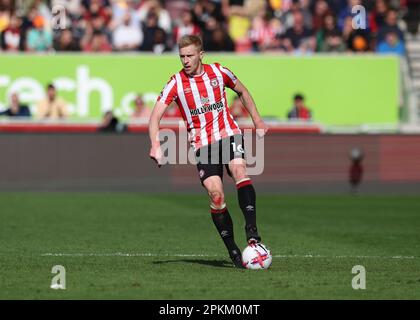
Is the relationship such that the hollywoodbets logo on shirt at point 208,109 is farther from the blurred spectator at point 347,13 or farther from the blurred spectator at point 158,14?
the blurred spectator at point 347,13

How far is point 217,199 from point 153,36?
16339 mm

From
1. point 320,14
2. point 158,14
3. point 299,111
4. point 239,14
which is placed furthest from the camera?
point 239,14

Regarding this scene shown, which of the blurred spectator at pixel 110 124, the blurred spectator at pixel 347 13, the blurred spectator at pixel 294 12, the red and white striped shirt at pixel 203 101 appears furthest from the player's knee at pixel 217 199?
the blurred spectator at pixel 347 13

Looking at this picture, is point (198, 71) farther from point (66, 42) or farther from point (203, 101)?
point (66, 42)

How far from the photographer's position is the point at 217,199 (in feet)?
39.0

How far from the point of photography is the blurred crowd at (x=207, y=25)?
27688 mm

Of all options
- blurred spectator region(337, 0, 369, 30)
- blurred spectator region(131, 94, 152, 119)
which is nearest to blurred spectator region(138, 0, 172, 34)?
blurred spectator region(131, 94, 152, 119)

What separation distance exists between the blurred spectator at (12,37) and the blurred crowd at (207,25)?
22mm

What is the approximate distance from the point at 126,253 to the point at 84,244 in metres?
1.27

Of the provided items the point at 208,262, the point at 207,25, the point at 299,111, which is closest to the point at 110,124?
the point at 207,25

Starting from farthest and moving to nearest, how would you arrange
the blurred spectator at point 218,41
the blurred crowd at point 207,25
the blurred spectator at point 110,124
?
the blurred crowd at point 207,25 < the blurred spectator at point 218,41 < the blurred spectator at point 110,124

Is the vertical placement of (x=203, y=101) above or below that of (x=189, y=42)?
below
